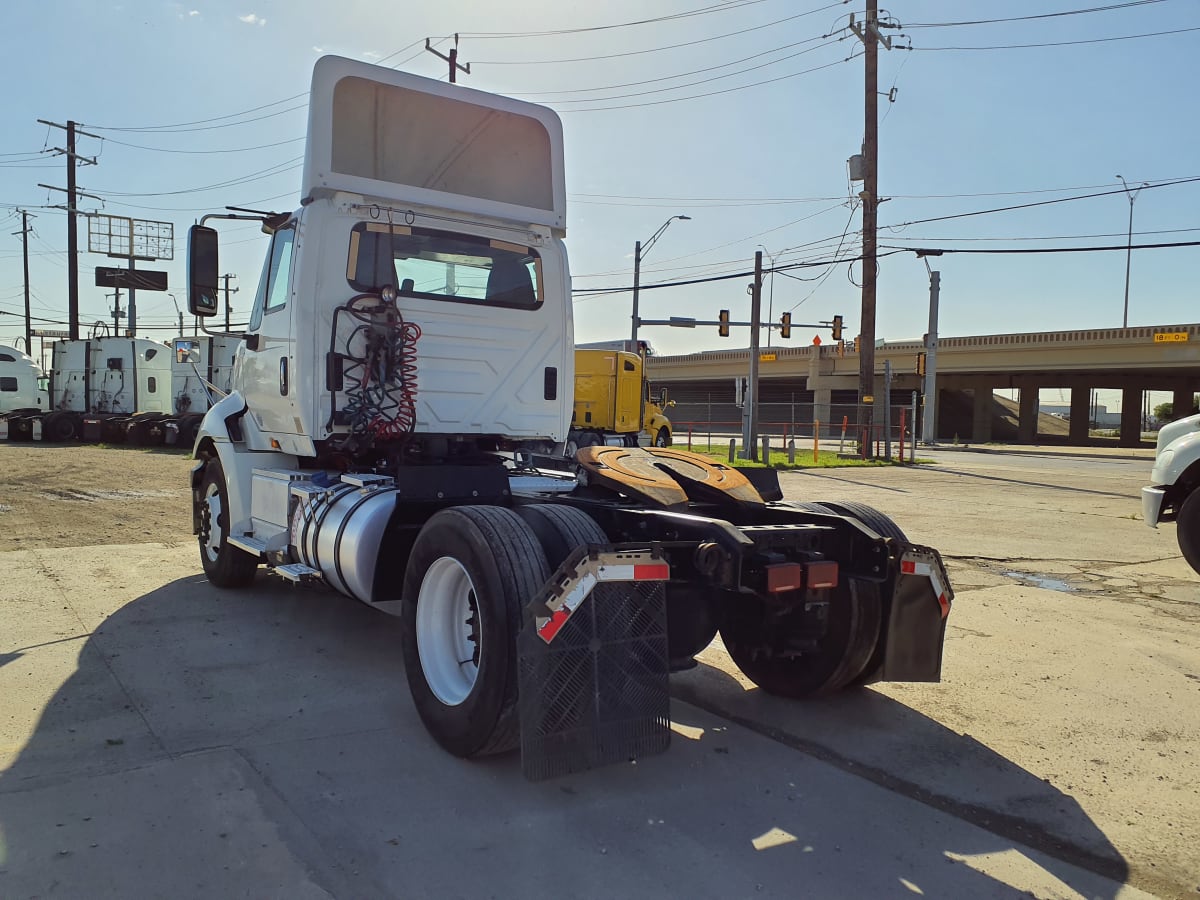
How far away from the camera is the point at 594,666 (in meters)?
3.45

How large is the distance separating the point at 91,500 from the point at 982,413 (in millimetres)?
59601

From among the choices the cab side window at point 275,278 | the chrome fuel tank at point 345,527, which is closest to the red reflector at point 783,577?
the chrome fuel tank at point 345,527

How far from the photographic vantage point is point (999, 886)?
297 centimetres

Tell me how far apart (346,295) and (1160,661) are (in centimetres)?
572

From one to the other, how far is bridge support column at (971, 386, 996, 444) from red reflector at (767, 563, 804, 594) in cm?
6292

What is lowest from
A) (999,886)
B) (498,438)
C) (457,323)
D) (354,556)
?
(999,886)

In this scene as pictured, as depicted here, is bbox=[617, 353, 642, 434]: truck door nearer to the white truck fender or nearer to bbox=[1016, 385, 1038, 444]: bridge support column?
the white truck fender

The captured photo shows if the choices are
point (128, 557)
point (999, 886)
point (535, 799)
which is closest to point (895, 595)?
point (999, 886)

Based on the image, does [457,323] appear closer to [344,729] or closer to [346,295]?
[346,295]

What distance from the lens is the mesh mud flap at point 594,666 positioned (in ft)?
10.9

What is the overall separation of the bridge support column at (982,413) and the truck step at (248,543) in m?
61.6

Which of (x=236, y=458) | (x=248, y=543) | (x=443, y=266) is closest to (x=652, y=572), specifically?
(x=443, y=266)

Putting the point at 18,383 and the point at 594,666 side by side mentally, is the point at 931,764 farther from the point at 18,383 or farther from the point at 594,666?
the point at 18,383

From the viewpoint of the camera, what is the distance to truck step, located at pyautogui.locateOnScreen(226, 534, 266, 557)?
629 cm
